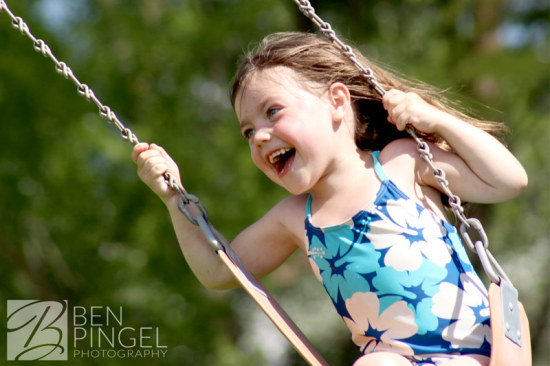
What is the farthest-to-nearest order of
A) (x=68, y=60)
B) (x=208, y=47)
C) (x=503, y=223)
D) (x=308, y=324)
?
(x=308, y=324) → (x=503, y=223) → (x=208, y=47) → (x=68, y=60)

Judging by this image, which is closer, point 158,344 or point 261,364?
point 158,344

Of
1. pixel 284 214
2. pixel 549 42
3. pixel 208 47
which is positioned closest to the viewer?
pixel 284 214

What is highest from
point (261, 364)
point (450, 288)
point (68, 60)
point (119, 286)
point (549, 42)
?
point (68, 60)

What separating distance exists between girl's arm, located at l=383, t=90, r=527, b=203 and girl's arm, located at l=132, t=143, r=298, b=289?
0.45 metres

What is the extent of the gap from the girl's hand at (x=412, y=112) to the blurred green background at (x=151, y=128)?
12.0 ft

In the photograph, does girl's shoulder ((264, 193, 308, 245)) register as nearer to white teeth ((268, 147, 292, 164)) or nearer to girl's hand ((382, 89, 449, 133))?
white teeth ((268, 147, 292, 164))

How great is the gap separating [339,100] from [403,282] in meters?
0.58

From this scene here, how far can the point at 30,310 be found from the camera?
6762 mm

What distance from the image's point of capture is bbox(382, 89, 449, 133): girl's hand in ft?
6.82

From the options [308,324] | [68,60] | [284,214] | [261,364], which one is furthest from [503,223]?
[284,214]

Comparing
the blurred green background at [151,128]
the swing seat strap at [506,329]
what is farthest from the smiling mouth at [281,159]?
the blurred green background at [151,128]

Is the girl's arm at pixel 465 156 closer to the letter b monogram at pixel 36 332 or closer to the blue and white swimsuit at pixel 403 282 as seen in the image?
the blue and white swimsuit at pixel 403 282

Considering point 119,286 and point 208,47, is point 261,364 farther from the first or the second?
point 208,47

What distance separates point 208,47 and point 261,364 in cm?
301
